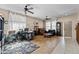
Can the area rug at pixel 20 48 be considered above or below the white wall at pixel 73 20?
below

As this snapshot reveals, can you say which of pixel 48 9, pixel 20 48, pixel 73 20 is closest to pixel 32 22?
pixel 48 9

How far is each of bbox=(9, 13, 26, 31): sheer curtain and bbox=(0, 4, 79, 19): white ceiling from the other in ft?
0.44

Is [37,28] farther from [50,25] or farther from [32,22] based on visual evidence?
[50,25]

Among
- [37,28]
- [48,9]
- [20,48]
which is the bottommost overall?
[20,48]

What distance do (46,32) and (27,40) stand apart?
1.57 feet

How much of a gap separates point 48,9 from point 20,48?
106 centimetres

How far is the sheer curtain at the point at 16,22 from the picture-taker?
91.2 inches

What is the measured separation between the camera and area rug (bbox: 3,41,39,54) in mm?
2344

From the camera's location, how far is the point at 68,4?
7.68 feet

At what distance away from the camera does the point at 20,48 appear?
239 cm

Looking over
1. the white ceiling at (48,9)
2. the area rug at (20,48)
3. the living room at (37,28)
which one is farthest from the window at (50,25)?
the area rug at (20,48)

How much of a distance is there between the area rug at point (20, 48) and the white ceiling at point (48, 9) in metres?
0.68

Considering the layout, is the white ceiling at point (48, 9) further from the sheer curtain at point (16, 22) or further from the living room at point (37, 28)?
the sheer curtain at point (16, 22)
